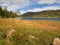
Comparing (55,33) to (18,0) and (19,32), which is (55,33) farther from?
(18,0)

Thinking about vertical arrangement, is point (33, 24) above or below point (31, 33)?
above

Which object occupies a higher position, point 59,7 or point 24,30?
point 59,7

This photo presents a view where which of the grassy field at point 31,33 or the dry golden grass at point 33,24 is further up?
the dry golden grass at point 33,24

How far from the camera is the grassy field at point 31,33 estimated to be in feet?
13.1

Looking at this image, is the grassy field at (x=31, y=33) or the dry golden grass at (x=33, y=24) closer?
the grassy field at (x=31, y=33)

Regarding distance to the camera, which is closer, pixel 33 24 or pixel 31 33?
pixel 31 33

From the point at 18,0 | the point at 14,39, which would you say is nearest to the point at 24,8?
the point at 18,0

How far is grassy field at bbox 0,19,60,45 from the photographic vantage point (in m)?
4.00

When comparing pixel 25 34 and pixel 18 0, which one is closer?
pixel 25 34

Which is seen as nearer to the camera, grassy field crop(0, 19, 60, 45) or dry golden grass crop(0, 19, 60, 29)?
grassy field crop(0, 19, 60, 45)

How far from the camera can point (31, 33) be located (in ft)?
13.9

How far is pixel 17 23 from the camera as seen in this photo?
4.63m

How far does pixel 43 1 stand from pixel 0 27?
133 cm

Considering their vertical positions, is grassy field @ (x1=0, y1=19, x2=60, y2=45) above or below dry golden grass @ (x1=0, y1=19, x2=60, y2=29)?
below
